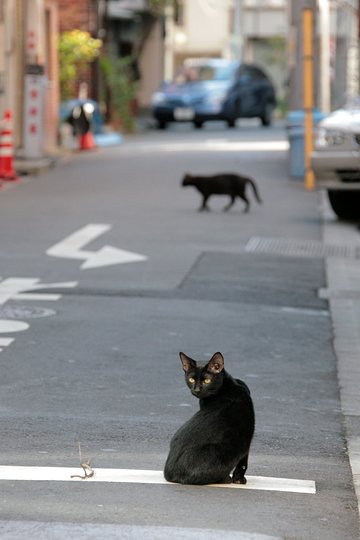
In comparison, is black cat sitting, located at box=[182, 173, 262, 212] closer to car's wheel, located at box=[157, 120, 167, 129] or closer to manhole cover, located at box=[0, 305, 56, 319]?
manhole cover, located at box=[0, 305, 56, 319]

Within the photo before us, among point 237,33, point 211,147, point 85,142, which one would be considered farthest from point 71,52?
point 237,33

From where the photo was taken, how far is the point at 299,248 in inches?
652

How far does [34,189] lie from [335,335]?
12.6m

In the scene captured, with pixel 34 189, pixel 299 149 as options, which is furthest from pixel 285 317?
pixel 299 149

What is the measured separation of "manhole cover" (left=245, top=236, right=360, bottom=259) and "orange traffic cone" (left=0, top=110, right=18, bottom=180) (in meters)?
7.77

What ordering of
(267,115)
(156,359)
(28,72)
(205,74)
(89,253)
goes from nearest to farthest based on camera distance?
(156,359)
(89,253)
(28,72)
(205,74)
(267,115)

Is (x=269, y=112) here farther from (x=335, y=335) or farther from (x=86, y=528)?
(x=86, y=528)

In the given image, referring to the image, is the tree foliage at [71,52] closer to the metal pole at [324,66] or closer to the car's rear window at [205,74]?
the metal pole at [324,66]

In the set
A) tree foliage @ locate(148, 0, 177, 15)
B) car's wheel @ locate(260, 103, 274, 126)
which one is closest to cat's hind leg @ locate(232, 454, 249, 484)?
car's wheel @ locate(260, 103, 274, 126)

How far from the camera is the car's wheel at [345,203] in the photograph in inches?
760

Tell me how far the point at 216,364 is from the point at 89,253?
914cm

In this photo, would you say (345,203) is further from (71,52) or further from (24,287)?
(71,52)

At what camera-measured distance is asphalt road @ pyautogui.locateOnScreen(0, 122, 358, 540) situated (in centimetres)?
622

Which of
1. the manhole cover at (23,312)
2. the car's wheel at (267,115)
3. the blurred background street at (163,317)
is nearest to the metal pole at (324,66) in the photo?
the blurred background street at (163,317)
